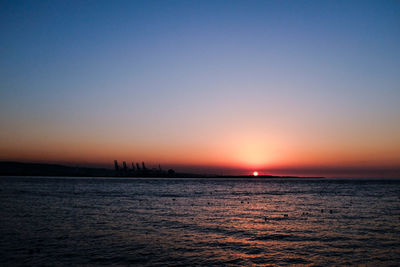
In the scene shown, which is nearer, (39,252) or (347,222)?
(39,252)

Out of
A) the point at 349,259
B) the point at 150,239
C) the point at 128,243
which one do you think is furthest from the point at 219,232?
the point at 349,259

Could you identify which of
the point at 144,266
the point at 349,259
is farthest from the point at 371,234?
the point at 144,266

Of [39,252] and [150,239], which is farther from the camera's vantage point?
[150,239]

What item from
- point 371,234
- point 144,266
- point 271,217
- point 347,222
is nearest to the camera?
point 144,266

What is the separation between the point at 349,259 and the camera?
61.0ft

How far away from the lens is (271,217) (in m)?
36.4

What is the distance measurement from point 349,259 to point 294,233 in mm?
7993

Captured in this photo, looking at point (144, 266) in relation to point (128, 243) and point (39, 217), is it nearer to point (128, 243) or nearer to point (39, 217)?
point (128, 243)

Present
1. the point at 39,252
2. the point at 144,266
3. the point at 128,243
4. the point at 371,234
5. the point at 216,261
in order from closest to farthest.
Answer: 1. the point at 144,266
2. the point at 216,261
3. the point at 39,252
4. the point at 128,243
5. the point at 371,234

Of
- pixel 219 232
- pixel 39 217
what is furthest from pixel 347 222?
pixel 39 217

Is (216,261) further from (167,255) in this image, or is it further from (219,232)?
(219,232)

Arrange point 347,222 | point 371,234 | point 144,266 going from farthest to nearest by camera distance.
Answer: point 347,222, point 371,234, point 144,266

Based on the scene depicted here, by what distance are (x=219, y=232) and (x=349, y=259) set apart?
11.0 m

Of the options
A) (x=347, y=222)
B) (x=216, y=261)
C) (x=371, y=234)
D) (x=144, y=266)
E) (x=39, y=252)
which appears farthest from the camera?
(x=347, y=222)
